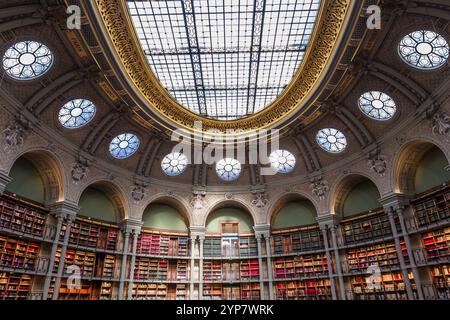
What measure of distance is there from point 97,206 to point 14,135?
616cm

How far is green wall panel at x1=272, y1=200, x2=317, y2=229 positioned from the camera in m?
18.5

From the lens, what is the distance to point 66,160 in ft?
49.6

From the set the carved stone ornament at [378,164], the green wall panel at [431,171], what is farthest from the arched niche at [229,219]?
the green wall panel at [431,171]

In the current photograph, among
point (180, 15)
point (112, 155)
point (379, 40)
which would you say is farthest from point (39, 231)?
point (379, 40)

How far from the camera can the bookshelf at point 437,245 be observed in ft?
40.6

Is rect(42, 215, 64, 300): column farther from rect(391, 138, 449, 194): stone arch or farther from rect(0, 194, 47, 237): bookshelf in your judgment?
rect(391, 138, 449, 194): stone arch

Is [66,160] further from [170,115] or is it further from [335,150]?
[335,150]

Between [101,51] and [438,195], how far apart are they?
1593 cm

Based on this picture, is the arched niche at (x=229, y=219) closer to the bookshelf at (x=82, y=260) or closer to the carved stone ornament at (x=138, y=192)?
the carved stone ornament at (x=138, y=192)

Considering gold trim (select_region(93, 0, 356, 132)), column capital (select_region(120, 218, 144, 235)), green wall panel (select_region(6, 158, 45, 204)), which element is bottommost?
column capital (select_region(120, 218, 144, 235))

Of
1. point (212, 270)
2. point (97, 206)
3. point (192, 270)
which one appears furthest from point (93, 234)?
point (212, 270)

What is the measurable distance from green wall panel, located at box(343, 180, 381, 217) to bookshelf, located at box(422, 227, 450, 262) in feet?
10.1

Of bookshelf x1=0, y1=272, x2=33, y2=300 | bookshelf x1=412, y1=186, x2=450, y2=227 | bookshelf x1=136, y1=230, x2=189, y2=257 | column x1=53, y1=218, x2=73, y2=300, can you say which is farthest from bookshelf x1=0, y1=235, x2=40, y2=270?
bookshelf x1=412, y1=186, x2=450, y2=227

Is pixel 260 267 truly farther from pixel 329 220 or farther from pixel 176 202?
pixel 176 202
